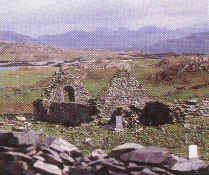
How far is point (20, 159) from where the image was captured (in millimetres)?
11352

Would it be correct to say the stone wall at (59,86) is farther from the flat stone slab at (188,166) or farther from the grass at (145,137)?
the flat stone slab at (188,166)

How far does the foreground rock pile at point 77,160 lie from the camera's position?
10.4 meters

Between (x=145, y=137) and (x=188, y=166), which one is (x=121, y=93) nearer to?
(x=145, y=137)

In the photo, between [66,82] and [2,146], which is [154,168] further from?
[66,82]

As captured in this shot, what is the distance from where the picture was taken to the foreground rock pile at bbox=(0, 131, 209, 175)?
10.4 meters

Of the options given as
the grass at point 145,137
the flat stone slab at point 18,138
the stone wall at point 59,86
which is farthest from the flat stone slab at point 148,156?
the stone wall at point 59,86

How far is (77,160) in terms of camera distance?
11.3 metres

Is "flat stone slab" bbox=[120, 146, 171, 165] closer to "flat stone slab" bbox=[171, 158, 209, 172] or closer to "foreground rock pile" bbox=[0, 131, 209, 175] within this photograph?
"foreground rock pile" bbox=[0, 131, 209, 175]

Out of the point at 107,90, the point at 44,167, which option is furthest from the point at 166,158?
the point at 107,90

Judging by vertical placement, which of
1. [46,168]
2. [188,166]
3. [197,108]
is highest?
[188,166]

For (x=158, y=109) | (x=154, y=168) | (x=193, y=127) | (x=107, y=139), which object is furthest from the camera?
(x=158, y=109)

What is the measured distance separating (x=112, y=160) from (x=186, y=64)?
49629mm

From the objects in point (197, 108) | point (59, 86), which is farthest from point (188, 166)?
point (59, 86)

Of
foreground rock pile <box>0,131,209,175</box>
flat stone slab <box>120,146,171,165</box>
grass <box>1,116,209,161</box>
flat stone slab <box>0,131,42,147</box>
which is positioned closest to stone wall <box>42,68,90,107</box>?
grass <box>1,116,209,161</box>
